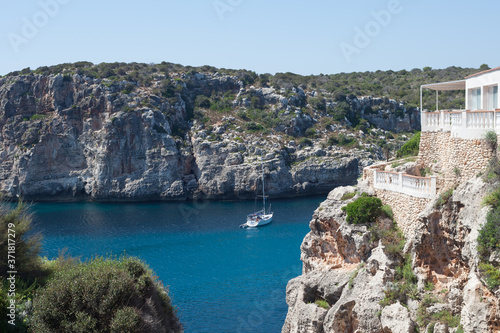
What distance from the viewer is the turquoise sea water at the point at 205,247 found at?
28.9 meters

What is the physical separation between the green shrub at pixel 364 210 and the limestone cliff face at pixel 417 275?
1.25ft

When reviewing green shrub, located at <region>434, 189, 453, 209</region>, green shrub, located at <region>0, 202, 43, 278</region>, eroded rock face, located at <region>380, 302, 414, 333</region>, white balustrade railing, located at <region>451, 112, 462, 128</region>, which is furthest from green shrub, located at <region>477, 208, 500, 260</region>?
green shrub, located at <region>0, 202, 43, 278</region>

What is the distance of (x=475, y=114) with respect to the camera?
14.0 meters

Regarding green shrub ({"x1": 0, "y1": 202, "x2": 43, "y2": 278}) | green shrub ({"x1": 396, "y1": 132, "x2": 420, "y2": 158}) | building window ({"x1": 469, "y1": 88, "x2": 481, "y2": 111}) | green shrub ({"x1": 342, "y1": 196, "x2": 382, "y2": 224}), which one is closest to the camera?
green shrub ({"x1": 0, "y1": 202, "x2": 43, "y2": 278})

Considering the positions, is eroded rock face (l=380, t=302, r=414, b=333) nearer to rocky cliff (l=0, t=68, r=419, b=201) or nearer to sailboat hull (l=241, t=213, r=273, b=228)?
sailboat hull (l=241, t=213, r=273, b=228)

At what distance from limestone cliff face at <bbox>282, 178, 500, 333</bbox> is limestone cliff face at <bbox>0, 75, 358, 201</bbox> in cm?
4584

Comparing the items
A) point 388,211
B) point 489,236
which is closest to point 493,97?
point 388,211

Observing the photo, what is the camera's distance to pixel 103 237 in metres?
46.4

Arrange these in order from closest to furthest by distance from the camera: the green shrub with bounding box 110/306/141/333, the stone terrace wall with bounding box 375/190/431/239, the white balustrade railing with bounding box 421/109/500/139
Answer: the green shrub with bounding box 110/306/141/333
the white balustrade railing with bounding box 421/109/500/139
the stone terrace wall with bounding box 375/190/431/239

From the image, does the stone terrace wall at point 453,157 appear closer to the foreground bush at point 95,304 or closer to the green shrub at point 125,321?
the foreground bush at point 95,304

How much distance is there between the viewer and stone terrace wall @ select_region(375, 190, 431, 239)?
50.5 feet

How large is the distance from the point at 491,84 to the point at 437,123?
7.36 feet

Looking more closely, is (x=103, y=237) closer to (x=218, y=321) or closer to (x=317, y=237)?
(x=218, y=321)

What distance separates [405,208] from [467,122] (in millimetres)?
3746
